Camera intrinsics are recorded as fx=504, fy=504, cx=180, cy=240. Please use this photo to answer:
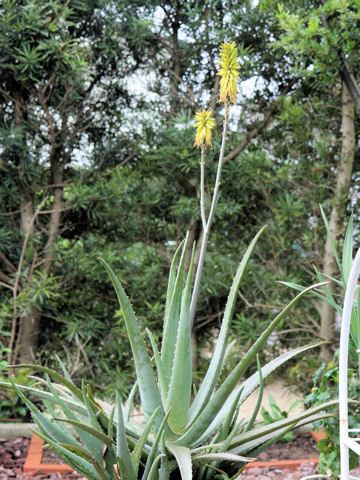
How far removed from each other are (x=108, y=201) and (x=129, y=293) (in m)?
0.56

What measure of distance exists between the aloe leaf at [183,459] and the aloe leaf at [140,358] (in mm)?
124

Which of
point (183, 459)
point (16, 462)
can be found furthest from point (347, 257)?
point (16, 462)

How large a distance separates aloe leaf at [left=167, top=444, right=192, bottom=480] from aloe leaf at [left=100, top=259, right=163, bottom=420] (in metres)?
0.12

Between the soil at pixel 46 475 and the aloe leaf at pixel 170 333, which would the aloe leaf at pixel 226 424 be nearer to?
the aloe leaf at pixel 170 333

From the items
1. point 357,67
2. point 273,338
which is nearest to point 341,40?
point 357,67

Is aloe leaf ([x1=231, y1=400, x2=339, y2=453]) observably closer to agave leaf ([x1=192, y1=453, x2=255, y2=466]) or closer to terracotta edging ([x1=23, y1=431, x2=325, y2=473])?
agave leaf ([x1=192, y1=453, x2=255, y2=466])

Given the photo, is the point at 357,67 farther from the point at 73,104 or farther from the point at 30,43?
the point at 30,43

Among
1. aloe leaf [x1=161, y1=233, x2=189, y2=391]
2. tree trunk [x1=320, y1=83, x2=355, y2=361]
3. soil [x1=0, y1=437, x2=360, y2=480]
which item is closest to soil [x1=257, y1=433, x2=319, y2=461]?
soil [x1=0, y1=437, x2=360, y2=480]

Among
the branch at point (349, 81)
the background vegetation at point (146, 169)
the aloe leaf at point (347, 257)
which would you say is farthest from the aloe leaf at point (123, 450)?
the branch at point (349, 81)

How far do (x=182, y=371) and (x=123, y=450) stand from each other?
24 cm

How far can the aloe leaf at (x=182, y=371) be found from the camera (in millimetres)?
1256

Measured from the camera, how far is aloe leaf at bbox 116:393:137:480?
1.10m

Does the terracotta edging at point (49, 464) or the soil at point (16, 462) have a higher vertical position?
the terracotta edging at point (49, 464)

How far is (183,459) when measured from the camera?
112cm
